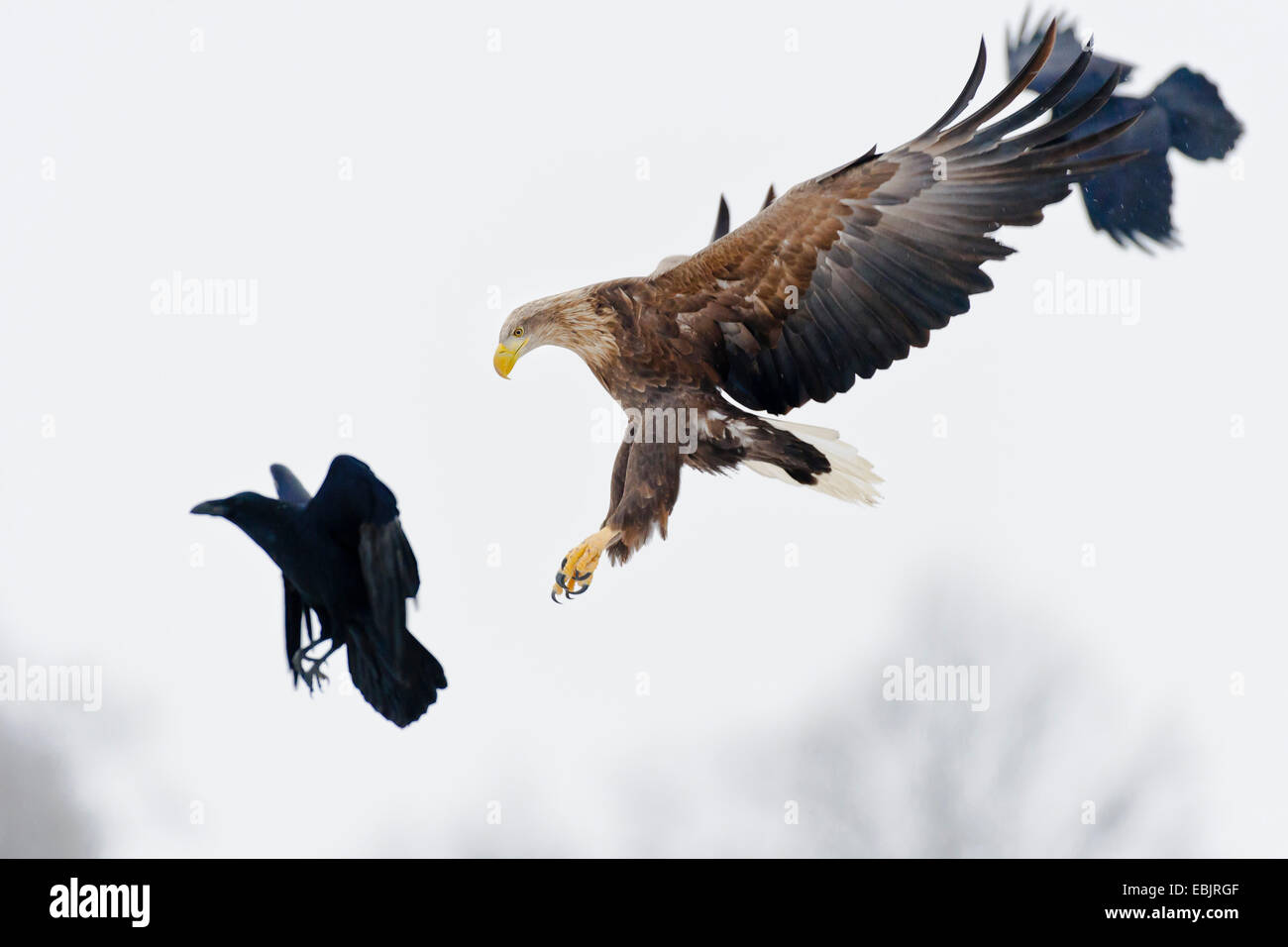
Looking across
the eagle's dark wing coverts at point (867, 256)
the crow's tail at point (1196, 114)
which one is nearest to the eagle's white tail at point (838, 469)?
the eagle's dark wing coverts at point (867, 256)

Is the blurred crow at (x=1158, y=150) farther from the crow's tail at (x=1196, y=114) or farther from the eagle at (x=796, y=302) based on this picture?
the eagle at (x=796, y=302)

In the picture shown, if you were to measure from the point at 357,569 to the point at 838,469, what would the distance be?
53.9 inches

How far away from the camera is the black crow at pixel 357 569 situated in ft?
9.98

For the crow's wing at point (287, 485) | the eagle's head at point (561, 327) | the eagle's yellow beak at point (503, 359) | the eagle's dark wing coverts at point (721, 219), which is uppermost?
the eagle's dark wing coverts at point (721, 219)

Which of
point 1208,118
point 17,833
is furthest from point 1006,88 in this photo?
point 17,833

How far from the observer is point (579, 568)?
11.4 ft

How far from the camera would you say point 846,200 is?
3467 mm

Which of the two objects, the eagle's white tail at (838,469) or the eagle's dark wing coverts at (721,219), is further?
the eagle's dark wing coverts at (721,219)

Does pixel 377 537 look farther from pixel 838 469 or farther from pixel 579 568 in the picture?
pixel 838 469

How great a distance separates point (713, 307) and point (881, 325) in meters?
0.42

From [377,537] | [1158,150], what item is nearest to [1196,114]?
[1158,150]

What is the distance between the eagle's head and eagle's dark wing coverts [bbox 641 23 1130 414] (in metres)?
0.14

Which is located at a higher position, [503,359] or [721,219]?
[721,219]

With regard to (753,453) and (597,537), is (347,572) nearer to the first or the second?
(597,537)
